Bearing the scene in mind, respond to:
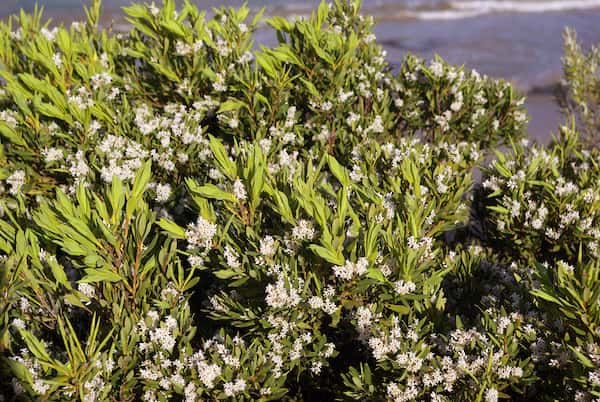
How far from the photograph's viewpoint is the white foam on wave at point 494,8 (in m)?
28.0

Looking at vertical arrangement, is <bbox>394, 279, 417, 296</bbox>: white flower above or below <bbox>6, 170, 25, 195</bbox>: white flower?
below

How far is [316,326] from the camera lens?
2.76 m

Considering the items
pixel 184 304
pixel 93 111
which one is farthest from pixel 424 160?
pixel 93 111

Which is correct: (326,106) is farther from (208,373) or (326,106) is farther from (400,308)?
(208,373)

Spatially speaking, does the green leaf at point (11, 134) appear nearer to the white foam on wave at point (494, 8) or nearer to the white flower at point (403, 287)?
the white flower at point (403, 287)

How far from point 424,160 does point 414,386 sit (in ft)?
5.29

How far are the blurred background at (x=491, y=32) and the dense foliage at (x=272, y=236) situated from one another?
7.01 metres

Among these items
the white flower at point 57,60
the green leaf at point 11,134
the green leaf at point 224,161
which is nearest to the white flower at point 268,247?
the green leaf at point 224,161

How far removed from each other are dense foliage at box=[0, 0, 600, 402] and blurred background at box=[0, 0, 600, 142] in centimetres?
701

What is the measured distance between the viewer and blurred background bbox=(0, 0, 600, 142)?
51.0 feet

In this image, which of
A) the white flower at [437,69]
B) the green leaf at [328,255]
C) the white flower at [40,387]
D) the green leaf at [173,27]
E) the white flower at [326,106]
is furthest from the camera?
the white flower at [437,69]

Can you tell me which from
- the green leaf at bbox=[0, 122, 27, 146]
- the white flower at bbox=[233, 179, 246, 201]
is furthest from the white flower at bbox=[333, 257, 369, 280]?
the green leaf at bbox=[0, 122, 27, 146]

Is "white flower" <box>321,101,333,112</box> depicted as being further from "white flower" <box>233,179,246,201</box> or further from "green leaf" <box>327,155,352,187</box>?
"white flower" <box>233,179,246,201</box>

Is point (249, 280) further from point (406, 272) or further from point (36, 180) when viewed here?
point (36, 180)
